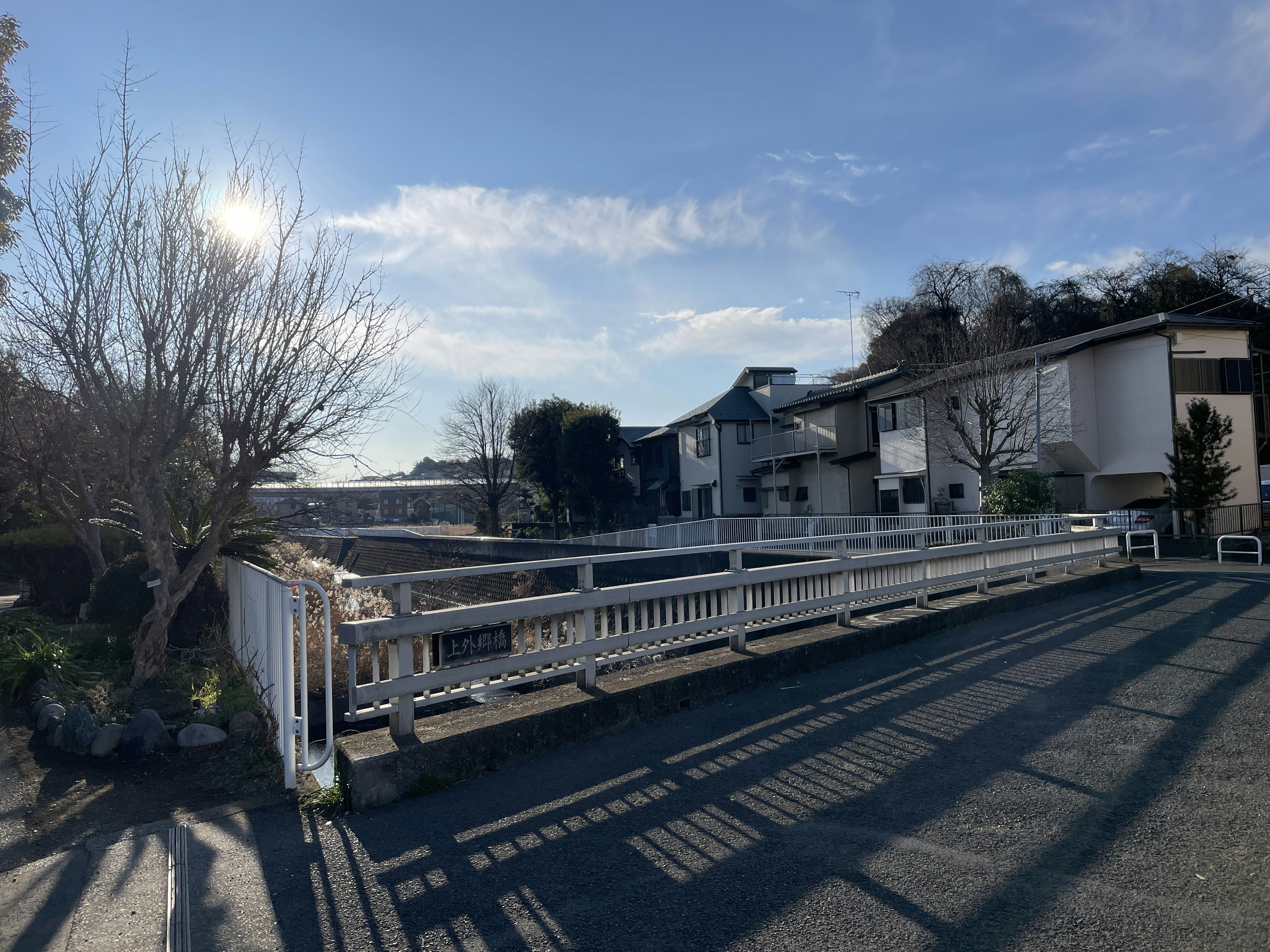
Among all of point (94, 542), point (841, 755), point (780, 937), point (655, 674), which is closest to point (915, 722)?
point (841, 755)

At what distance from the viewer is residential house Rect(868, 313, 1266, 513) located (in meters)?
26.6

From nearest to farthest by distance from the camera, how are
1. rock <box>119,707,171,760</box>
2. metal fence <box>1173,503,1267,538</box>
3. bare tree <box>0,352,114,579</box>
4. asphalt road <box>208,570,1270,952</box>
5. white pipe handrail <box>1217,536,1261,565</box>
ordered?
asphalt road <box>208,570,1270,952</box> → rock <box>119,707,171,760</box> → bare tree <box>0,352,114,579</box> → white pipe handrail <box>1217,536,1261,565</box> → metal fence <box>1173,503,1267,538</box>

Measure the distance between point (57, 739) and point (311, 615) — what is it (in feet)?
12.3

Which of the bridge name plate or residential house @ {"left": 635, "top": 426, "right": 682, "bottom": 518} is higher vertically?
residential house @ {"left": 635, "top": 426, "right": 682, "bottom": 518}

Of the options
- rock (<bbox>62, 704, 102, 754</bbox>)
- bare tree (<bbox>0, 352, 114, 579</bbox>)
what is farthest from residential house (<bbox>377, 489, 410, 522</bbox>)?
rock (<bbox>62, 704, 102, 754</bbox>)

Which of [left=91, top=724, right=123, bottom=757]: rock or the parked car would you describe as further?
the parked car

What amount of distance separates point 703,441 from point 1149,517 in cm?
2465

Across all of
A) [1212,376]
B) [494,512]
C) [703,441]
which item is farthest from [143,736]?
[494,512]

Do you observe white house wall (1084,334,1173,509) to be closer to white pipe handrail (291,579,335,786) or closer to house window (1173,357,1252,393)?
house window (1173,357,1252,393)

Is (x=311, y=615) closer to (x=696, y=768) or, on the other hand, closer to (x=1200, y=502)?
(x=696, y=768)

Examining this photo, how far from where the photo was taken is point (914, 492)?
3556 cm

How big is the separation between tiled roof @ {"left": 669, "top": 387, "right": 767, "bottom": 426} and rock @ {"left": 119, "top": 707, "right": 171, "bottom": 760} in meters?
38.9

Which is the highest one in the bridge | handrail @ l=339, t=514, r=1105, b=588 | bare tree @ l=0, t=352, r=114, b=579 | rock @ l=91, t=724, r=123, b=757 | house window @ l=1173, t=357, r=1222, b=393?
house window @ l=1173, t=357, r=1222, b=393

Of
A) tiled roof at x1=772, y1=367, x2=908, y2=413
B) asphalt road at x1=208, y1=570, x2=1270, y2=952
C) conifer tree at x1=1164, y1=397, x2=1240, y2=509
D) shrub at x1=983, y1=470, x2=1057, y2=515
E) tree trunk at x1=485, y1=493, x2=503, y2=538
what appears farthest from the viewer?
tree trunk at x1=485, y1=493, x2=503, y2=538
